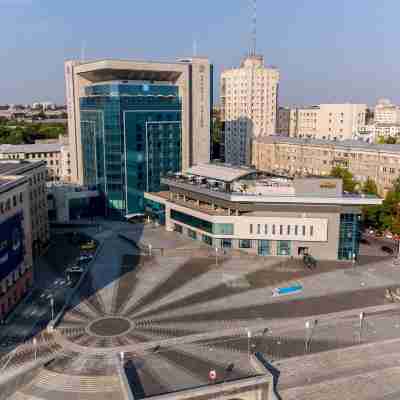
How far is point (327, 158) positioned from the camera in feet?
395

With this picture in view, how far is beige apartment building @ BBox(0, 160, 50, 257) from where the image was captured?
75.9 meters

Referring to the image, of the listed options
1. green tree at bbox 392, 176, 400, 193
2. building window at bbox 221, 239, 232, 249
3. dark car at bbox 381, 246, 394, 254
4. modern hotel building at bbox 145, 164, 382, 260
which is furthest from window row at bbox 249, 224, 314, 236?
green tree at bbox 392, 176, 400, 193

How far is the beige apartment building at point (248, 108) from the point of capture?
6196 inches

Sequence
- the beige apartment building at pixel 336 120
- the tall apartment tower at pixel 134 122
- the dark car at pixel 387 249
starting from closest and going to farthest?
the dark car at pixel 387 249 → the tall apartment tower at pixel 134 122 → the beige apartment building at pixel 336 120

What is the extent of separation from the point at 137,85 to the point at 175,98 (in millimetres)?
9334

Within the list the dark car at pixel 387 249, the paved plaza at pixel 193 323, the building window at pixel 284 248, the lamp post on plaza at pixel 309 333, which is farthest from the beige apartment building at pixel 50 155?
the lamp post on plaza at pixel 309 333

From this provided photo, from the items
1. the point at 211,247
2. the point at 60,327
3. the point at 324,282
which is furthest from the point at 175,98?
the point at 60,327

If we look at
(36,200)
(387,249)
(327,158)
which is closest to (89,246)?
(36,200)

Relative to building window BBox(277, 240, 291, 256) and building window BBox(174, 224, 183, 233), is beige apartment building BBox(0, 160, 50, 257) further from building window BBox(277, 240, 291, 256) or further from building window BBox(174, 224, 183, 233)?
building window BBox(277, 240, 291, 256)

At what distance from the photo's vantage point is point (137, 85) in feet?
316

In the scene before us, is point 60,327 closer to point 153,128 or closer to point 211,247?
point 211,247

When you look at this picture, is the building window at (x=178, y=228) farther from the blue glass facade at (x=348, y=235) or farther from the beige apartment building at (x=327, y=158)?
the beige apartment building at (x=327, y=158)

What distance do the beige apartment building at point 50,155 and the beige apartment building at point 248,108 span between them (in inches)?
2321

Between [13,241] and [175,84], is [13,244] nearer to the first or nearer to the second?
[13,241]
